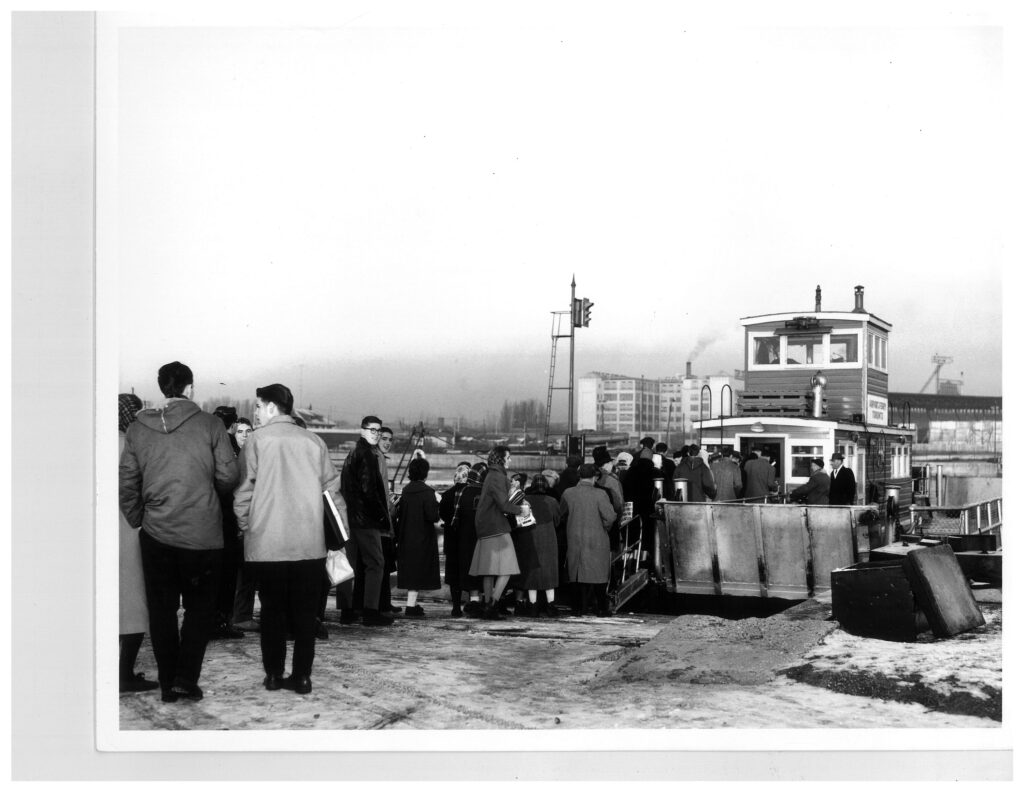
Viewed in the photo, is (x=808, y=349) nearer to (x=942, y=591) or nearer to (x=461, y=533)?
(x=461, y=533)

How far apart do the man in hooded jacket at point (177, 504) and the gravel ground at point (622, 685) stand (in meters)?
0.52

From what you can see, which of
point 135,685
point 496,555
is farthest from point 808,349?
point 135,685

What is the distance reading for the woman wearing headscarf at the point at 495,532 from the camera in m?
8.59

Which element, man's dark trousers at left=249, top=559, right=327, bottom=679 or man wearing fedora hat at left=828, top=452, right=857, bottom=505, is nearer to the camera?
man's dark trousers at left=249, top=559, right=327, bottom=679

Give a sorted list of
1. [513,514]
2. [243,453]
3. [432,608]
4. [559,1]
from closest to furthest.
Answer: [243,453], [559,1], [513,514], [432,608]

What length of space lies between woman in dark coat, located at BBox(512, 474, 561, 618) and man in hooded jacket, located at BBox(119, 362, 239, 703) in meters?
3.73

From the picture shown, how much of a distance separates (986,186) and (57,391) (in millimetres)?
5829

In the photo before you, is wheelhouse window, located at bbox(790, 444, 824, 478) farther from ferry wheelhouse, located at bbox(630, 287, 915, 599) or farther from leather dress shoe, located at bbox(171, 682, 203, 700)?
leather dress shoe, located at bbox(171, 682, 203, 700)

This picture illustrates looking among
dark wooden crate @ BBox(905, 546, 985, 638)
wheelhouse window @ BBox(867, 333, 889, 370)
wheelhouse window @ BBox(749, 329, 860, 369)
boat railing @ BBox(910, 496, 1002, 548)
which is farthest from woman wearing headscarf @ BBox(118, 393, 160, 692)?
wheelhouse window @ BBox(867, 333, 889, 370)

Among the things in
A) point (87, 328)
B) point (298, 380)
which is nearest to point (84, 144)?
point (87, 328)

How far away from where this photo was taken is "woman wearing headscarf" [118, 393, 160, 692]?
590 centimetres

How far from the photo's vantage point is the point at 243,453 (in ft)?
19.2

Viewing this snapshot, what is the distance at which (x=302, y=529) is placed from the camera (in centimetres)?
581

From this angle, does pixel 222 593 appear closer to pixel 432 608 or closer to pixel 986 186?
pixel 432 608
